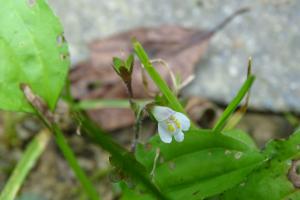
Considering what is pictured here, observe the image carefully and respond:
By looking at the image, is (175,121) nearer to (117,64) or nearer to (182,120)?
(182,120)

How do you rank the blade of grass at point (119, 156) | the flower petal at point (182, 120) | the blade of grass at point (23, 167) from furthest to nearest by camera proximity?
the blade of grass at point (23, 167)
the flower petal at point (182, 120)
the blade of grass at point (119, 156)

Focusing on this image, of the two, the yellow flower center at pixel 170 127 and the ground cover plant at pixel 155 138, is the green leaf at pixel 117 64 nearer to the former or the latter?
the ground cover plant at pixel 155 138

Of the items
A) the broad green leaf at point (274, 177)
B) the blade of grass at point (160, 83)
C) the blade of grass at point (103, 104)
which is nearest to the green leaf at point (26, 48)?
the blade of grass at point (160, 83)

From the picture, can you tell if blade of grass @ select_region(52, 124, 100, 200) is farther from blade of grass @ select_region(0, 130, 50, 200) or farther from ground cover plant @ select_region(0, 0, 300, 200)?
blade of grass @ select_region(0, 130, 50, 200)

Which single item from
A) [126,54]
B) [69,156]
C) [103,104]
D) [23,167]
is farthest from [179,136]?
[126,54]

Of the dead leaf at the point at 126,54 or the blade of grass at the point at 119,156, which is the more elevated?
the blade of grass at the point at 119,156

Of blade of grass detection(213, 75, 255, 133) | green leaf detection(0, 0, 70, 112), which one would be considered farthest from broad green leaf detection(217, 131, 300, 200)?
green leaf detection(0, 0, 70, 112)

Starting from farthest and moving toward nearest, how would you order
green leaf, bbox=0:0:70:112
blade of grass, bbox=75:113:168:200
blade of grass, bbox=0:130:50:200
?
blade of grass, bbox=0:130:50:200, green leaf, bbox=0:0:70:112, blade of grass, bbox=75:113:168:200

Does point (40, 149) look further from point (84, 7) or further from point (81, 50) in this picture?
point (84, 7)
